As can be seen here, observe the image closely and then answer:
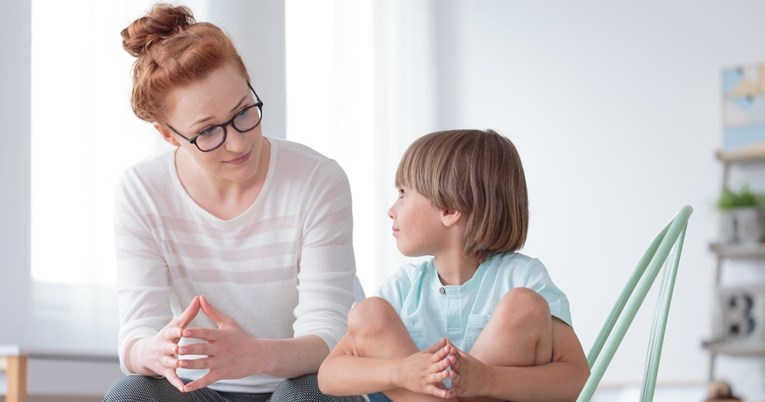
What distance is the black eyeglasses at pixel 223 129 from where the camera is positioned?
158 centimetres

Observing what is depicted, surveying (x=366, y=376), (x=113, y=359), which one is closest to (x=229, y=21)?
(x=113, y=359)

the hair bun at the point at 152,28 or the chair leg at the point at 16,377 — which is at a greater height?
the hair bun at the point at 152,28

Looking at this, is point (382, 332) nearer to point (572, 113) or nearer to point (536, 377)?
point (536, 377)

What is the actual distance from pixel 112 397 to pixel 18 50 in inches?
52.0

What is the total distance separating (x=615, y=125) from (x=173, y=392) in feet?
12.4

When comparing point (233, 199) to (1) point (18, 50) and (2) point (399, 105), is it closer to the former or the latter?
(1) point (18, 50)

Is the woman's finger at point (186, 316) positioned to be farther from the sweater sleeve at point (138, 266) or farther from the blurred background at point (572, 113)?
the blurred background at point (572, 113)

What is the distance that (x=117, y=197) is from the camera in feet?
5.61

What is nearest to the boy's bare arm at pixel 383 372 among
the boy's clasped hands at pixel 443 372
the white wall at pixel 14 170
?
the boy's clasped hands at pixel 443 372

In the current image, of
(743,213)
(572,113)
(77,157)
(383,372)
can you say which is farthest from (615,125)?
(383,372)

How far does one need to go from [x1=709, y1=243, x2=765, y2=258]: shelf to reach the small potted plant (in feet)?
0.14

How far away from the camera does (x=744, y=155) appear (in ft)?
14.9

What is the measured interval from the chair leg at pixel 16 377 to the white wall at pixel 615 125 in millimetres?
3228

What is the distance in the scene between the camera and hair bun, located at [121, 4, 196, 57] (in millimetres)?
1650
